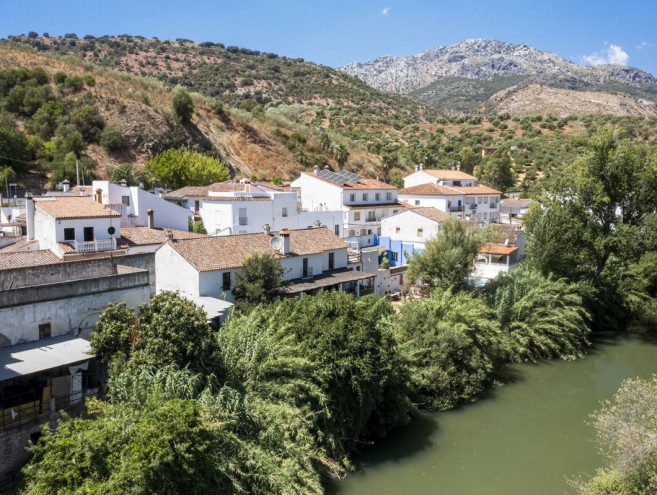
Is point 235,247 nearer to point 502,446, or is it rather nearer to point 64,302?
point 64,302

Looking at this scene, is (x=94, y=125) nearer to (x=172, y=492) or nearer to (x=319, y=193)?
(x=319, y=193)

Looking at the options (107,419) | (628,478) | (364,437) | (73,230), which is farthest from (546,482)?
(73,230)

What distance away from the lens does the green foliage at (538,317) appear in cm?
2866

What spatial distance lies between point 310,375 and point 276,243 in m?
11.5

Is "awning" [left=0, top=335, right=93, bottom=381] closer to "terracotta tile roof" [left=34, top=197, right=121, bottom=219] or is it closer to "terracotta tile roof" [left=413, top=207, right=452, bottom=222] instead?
"terracotta tile roof" [left=34, top=197, right=121, bottom=219]

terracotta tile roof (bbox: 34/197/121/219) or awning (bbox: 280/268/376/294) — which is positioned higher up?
terracotta tile roof (bbox: 34/197/121/219)

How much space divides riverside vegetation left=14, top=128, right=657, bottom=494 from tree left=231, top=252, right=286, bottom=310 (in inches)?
31.5

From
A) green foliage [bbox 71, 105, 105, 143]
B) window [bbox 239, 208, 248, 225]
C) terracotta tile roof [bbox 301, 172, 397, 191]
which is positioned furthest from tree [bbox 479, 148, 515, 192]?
green foliage [bbox 71, 105, 105, 143]

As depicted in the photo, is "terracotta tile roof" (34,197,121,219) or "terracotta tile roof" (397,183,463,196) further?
"terracotta tile roof" (397,183,463,196)

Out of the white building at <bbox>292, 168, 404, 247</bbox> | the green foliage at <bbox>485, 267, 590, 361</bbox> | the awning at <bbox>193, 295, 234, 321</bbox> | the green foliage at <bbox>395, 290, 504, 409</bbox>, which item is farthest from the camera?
the white building at <bbox>292, 168, 404, 247</bbox>

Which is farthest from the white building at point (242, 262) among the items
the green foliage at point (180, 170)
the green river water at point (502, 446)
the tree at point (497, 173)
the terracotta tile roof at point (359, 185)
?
the tree at point (497, 173)

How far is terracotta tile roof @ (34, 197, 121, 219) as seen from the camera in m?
27.3

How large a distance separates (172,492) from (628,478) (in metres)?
12.2

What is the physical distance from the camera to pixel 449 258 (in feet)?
97.6
